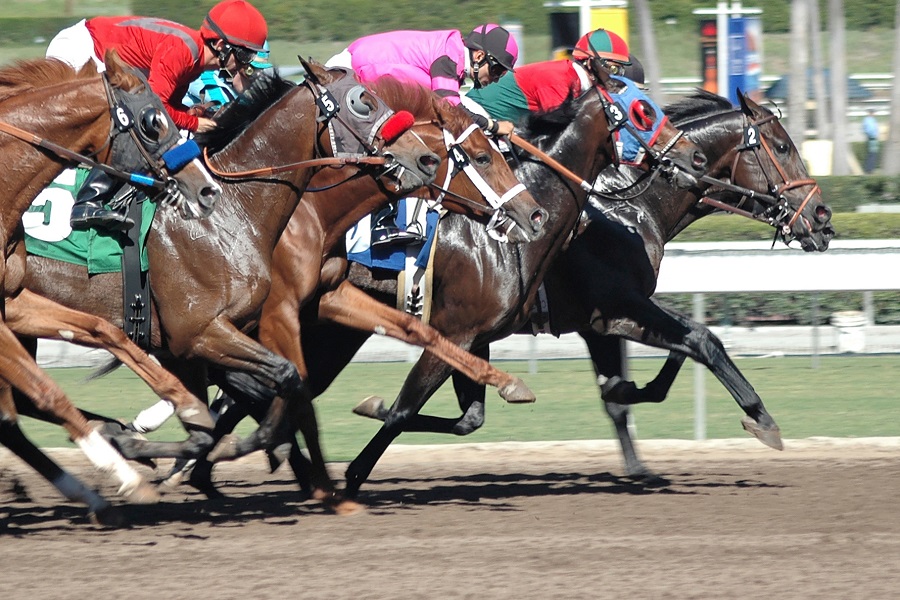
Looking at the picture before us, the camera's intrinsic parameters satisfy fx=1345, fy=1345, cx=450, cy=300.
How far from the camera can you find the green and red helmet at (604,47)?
7391mm

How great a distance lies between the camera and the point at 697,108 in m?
7.70

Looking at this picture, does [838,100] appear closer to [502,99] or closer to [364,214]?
[502,99]

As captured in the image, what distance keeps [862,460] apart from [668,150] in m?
1.98

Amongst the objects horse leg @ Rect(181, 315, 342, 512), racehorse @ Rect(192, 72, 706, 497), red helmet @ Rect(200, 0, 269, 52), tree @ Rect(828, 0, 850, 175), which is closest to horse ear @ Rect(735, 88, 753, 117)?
racehorse @ Rect(192, 72, 706, 497)

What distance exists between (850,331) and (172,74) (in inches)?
255

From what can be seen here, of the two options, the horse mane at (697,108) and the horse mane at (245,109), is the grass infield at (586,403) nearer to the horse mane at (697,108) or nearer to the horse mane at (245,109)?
the horse mane at (697,108)

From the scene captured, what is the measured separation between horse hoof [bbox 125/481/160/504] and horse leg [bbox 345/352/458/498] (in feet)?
4.24

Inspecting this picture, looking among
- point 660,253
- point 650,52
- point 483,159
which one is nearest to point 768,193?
point 660,253

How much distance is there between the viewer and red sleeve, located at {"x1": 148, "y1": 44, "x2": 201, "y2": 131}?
231 inches

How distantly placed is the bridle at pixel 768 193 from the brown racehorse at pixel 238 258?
213 centimetres

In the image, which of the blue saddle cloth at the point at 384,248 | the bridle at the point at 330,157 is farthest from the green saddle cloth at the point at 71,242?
the blue saddle cloth at the point at 384,248

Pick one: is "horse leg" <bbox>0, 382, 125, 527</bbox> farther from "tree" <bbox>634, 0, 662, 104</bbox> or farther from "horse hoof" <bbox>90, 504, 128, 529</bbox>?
"tree" <bbox>634, 0, 662, 104</bbox>

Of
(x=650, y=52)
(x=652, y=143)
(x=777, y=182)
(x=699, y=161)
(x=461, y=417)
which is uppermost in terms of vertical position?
(x=652, y=143)

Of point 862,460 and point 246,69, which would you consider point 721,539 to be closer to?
point 862,460
